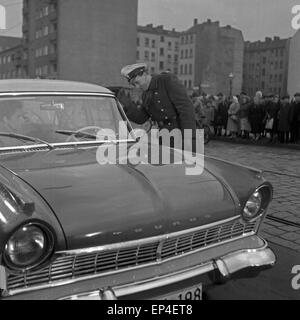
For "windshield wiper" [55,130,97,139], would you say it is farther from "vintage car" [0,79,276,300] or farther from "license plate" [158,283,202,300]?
"license plate" [158,283,202,300]

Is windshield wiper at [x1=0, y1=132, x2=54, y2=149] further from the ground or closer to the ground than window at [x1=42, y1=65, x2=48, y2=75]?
closer to the ground

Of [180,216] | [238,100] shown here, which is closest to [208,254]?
[180,216]

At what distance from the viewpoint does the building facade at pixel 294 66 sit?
26.0 meters

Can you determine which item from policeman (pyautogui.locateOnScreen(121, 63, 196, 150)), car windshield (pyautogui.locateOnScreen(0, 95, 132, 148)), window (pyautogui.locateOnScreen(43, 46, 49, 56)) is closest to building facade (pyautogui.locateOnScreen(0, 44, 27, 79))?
window (pyautogui.locateOnScreen(43, 46, 49, 56))

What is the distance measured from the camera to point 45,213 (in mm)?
2279

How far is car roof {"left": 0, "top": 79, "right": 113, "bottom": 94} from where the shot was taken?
143 inches

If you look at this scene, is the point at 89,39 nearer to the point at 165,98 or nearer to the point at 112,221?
the point at 165,98

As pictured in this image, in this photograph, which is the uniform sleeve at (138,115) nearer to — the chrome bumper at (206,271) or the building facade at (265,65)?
the chrome bumper at (206,271)

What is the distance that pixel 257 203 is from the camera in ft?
10.3

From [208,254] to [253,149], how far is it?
10388 millimetres

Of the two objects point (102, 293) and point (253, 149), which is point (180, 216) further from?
point (253, 149)

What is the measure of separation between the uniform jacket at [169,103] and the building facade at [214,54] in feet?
298

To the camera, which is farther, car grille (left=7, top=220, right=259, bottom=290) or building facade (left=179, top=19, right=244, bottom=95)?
building facade (left=179, top=19, right=244, bottom=95)

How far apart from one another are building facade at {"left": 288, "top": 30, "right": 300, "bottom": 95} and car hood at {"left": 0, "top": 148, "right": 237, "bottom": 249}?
24552mm
